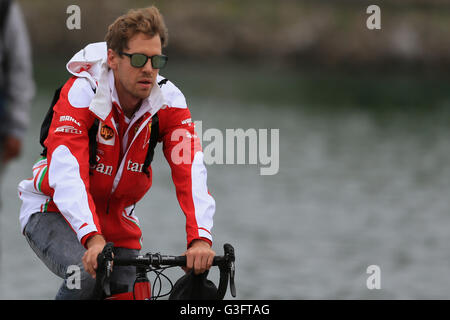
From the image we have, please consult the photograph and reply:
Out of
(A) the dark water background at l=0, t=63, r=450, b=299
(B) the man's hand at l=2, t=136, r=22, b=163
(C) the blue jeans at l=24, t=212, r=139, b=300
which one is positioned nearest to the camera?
(C) the blue jeans at l=24, t=212, r=139, b=300

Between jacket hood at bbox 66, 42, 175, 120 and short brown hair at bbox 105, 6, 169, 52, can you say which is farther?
jacket hood at bbox 66, 42, 175, 120

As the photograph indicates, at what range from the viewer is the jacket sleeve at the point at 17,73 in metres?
5.28

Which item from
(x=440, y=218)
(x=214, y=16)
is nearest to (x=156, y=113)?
(x=440, y=218)

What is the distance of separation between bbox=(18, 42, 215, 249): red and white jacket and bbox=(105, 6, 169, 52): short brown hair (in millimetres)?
291

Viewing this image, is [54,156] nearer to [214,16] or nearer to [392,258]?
[392,258]

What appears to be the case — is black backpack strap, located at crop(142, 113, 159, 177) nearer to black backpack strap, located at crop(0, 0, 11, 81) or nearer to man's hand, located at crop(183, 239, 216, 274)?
man's hand, located at crop(183, 239, 216, 274)

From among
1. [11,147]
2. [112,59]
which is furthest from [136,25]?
[11,147]

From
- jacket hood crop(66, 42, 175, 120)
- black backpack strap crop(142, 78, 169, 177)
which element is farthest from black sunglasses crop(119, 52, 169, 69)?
black backpack strap crop(142, 78, 169, 177)

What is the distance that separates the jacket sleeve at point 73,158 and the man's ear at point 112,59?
0.20 meters

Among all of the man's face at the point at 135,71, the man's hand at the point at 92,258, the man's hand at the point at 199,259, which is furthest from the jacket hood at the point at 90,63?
the man's hand at the point at 199,259

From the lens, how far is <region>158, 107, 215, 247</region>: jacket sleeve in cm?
532

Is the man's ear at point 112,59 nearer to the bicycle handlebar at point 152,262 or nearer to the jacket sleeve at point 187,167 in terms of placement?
the jacket sleeve at point 187,167

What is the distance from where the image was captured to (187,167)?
18.0ft
